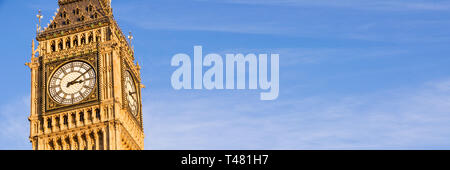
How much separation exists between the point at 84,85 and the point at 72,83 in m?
1.19

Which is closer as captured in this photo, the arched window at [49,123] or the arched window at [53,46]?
the arched window at [49,123]

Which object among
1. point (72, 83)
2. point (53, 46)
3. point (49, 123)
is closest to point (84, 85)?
point (72, 83)

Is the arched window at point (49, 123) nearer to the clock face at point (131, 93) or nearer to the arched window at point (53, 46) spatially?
the clock face at point (131, 93)

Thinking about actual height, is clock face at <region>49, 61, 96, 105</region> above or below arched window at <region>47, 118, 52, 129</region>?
above

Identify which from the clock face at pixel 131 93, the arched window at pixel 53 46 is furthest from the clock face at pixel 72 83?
the clock face at pixel 131 93

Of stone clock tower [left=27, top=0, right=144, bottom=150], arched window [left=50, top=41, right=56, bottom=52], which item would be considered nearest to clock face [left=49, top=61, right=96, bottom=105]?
stone clock tower [left=27, top=0, right=144, bottom=150]

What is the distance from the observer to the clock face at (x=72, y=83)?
108m

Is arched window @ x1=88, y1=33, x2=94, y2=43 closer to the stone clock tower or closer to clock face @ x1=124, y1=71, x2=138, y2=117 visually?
the stone clock tower

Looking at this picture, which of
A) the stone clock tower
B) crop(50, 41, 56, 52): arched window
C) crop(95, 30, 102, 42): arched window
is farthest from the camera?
crop(50, 41, 56, 52): arched window

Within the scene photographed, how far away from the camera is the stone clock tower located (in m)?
107

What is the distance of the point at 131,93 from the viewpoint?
113m

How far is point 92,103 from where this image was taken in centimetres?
10738

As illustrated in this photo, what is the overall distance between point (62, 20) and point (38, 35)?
2.94m
